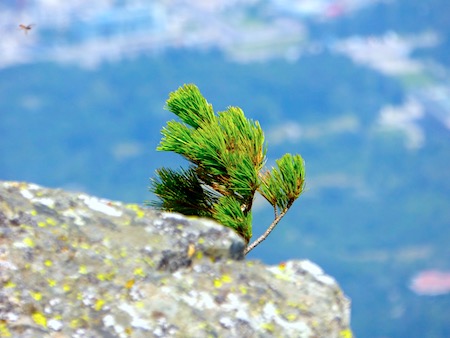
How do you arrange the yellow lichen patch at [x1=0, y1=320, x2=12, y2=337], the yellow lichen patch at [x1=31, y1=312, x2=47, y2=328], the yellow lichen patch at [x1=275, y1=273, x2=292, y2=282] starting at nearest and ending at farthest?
the yellow lichen patch at [x1=0, y1=320, x2=12, y2=337]
the yellow lichen patch at [x1=31, y1=312, x2=47, y2=328]
the yellow lichen patch at [x1=275, y1=273, x2=292, y2=282]

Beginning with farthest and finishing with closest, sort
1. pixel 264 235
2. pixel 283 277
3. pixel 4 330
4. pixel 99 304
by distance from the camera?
pixel 264 235 < pixel 283 277 < pixel 99 304 < pixel 4 330

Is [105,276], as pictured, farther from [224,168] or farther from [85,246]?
[224,168]

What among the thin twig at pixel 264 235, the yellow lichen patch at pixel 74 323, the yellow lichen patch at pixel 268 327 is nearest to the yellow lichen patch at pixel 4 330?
the yellow lichen patch at pixel 74 323

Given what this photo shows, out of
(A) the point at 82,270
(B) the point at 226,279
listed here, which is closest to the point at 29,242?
(A) the point at 82,270

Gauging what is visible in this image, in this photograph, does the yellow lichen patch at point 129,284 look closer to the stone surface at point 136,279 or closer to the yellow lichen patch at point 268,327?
the stone surface at point 136,279

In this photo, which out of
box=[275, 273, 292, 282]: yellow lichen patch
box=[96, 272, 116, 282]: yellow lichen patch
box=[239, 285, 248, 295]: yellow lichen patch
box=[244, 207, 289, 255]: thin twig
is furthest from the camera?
box=[244, 207, 289, 255]: thin twig

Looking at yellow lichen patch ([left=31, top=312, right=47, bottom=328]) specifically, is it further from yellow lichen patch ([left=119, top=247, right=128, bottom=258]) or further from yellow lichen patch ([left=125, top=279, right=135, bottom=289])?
yellow lichen patch ([left=119, top=247, right=128, bottom=258])

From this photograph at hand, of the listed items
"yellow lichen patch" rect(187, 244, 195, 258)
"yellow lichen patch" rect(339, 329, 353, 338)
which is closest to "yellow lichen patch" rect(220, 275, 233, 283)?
"yellow lichen patch" rect(187, 244, 195, 258)
